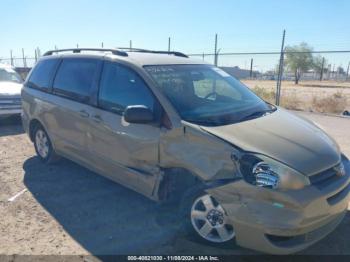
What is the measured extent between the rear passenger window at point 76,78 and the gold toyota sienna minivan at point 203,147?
17 mm

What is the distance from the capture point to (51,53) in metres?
5.77

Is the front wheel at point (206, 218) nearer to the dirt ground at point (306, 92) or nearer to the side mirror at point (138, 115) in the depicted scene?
the side mirror at point (138, 115)

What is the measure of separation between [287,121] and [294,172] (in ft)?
3.56

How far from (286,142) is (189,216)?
1.16 m

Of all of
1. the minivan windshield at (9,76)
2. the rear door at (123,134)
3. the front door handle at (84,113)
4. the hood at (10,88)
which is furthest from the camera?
the minivan windshield at (9,76)

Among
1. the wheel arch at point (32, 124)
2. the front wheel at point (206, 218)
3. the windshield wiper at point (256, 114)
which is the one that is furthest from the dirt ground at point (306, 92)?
the front wheel at point (206, 218)

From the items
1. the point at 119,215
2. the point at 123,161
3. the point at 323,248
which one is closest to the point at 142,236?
the point at 119,215

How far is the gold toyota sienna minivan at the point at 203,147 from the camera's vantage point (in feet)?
9.50

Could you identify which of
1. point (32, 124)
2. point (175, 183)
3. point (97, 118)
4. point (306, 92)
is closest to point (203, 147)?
point (175, 183)

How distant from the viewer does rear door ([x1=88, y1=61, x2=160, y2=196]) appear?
368 cm

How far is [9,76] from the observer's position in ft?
32.3

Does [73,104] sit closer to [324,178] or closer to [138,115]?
[138,115]

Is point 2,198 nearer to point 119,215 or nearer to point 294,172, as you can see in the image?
point 119,215

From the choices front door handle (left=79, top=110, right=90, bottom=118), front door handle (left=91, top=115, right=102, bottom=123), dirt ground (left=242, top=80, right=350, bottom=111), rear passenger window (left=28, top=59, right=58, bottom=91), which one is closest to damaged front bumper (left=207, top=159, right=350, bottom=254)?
front door handle (left=91, top=115, right=102, bottom=123)
